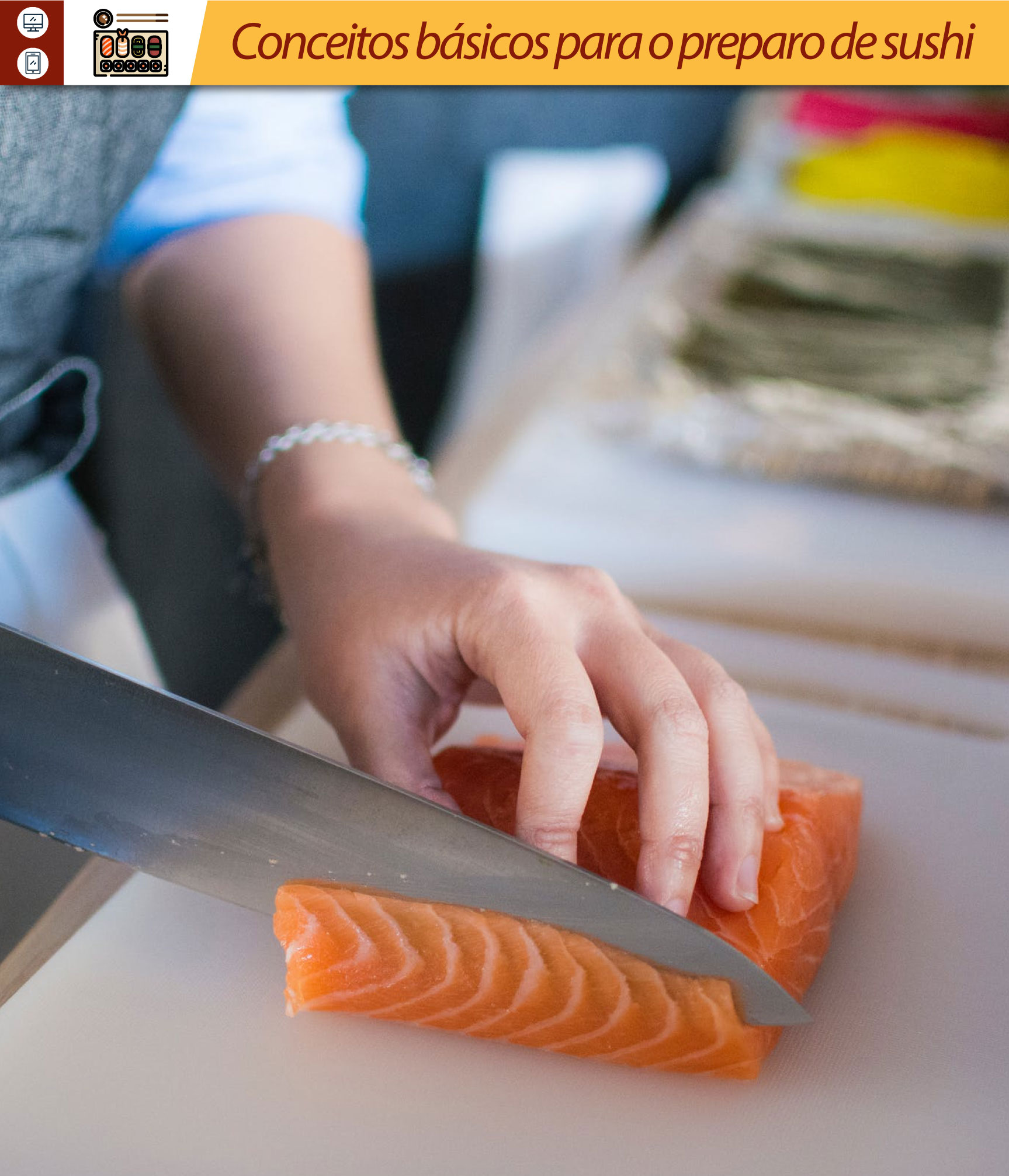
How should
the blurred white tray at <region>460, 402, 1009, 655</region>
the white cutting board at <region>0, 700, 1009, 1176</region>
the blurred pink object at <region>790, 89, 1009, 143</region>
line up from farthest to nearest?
the blurred pink object at <region>790, 89, 1009, 143</region> → the blurred white tray at <region>460, 402, 1009, 655</region> → the white cutting board at <region>0, 700, 1009, 1176</region>

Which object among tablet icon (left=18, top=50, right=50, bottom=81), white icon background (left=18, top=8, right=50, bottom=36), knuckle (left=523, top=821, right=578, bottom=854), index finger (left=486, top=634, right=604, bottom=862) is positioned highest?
white icon background (left=18, top=8, right=50, bottom=36)

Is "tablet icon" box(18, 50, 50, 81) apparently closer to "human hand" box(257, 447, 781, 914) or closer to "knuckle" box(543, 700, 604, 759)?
"human hand" box(257, 447, 781, 914)

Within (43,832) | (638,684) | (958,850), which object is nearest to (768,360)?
(958,850)

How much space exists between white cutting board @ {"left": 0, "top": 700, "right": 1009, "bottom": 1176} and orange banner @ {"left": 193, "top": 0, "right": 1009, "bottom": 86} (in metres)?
0.59

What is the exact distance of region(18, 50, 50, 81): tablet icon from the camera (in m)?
0.76

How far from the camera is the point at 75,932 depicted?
0.79 metres

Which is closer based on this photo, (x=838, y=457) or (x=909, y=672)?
(x=909, y=672)

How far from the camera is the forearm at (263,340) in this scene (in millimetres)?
1034

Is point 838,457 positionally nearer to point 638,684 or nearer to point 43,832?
point 638,684

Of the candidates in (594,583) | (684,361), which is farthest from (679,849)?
(684,361)

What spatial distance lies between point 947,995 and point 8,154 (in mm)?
836

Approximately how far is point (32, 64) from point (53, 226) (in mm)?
115

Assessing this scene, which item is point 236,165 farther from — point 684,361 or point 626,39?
point 684,361

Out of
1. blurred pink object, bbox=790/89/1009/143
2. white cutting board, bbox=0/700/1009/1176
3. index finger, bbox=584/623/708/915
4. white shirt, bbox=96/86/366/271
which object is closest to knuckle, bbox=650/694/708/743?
index finger, bbox=584/623/708/915
